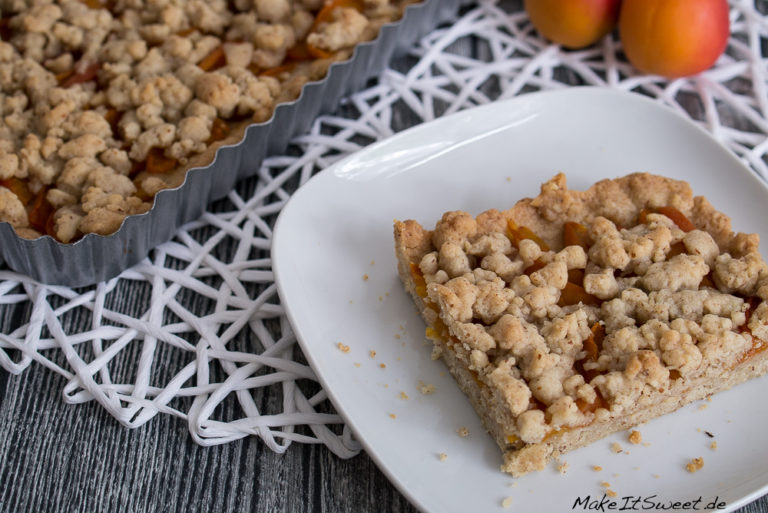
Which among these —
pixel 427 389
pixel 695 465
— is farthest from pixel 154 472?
pixel 695 465

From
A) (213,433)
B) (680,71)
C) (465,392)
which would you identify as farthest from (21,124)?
(680,71)

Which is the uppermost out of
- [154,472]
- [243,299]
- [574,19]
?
[574,19]

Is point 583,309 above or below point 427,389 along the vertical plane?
above

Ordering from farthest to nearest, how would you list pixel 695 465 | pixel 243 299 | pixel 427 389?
pixel 243 299 < pixel 427 389 < pixel 695 465

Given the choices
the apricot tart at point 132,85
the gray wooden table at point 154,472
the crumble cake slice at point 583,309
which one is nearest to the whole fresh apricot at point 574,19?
the apricot tart at point 132,85

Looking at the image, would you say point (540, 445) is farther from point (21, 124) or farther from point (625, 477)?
point (21, 124)

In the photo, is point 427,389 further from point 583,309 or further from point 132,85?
point 132,85
